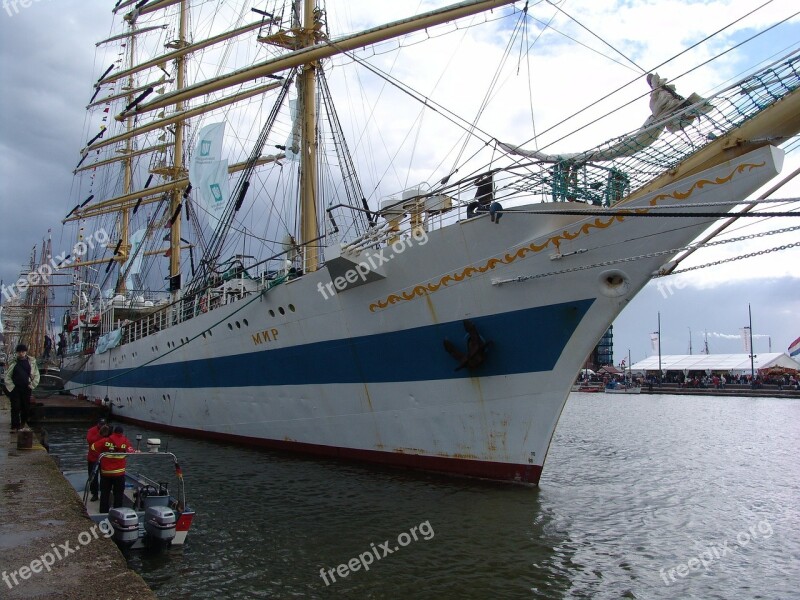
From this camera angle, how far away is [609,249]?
9742 mm

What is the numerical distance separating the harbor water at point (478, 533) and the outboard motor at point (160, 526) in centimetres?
20

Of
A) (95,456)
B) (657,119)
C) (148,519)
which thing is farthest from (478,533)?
(657,119)

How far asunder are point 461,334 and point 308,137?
8897 mm

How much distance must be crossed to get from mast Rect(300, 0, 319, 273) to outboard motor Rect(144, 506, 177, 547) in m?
8.79

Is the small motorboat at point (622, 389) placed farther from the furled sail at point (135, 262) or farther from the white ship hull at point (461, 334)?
the white ship hull at point (461, 334)

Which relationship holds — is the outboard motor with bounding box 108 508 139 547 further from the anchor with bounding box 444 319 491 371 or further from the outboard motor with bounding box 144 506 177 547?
the anchor with bounding box 444 319 491 371

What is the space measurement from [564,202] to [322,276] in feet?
17.1

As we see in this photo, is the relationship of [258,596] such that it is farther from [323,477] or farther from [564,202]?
[564,202]

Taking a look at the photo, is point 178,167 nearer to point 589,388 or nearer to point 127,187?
point 127,187

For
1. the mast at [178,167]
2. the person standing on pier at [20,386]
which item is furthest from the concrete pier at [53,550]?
the mast at [178,167]

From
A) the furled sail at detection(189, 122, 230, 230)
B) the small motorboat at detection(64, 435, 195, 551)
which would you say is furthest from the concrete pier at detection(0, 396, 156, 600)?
the furled sail at detection(189, 122, 230, 230)

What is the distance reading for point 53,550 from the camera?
5.37 m

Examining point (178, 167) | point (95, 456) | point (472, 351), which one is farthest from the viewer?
point (178, 167)

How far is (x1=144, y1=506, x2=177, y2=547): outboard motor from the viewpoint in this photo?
7371 mm
